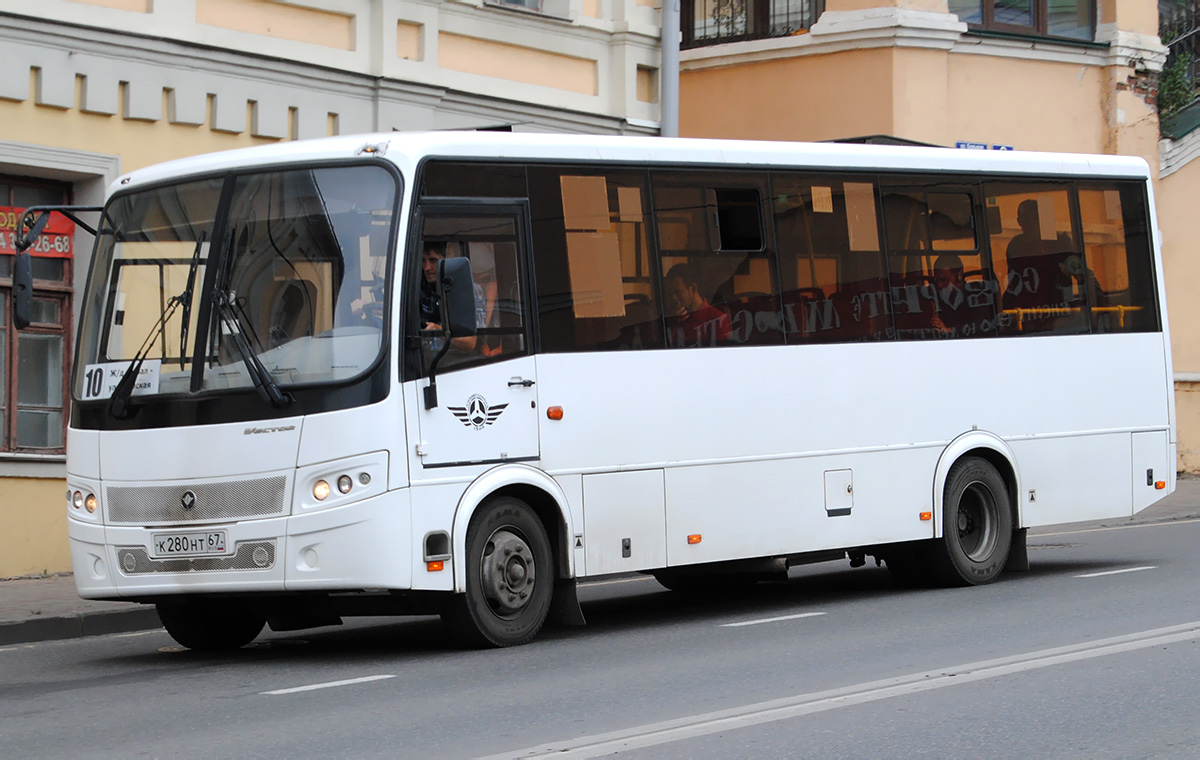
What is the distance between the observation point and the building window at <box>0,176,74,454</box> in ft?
52.0

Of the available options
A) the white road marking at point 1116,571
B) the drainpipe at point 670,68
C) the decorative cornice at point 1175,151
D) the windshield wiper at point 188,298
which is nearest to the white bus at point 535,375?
the windshield wiper at point 188,298

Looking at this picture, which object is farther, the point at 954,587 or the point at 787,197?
the point at 954,587

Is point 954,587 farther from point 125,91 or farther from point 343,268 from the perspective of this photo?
point 125,91

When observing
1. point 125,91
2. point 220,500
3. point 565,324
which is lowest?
point 220,500

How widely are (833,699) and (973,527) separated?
239 inches

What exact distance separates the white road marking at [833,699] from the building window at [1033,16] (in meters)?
15.1

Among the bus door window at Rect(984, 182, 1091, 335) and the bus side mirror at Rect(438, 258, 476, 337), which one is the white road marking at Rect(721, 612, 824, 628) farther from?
the bus door window at Rect(984, 182, 1091, 335)

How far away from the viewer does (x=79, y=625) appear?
42.0ft

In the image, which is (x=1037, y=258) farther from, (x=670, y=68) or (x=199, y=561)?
(x=199, y=561)

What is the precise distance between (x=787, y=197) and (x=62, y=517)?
736 centimetres

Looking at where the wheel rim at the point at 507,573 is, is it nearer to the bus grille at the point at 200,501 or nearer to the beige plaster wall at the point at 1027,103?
the bus grille at the point at 200,501

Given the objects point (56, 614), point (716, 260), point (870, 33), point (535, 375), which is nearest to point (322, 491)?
point (535, 375)

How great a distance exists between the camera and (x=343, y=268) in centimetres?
1013

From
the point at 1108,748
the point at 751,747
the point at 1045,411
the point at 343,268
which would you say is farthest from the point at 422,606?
the point at 1045,411
